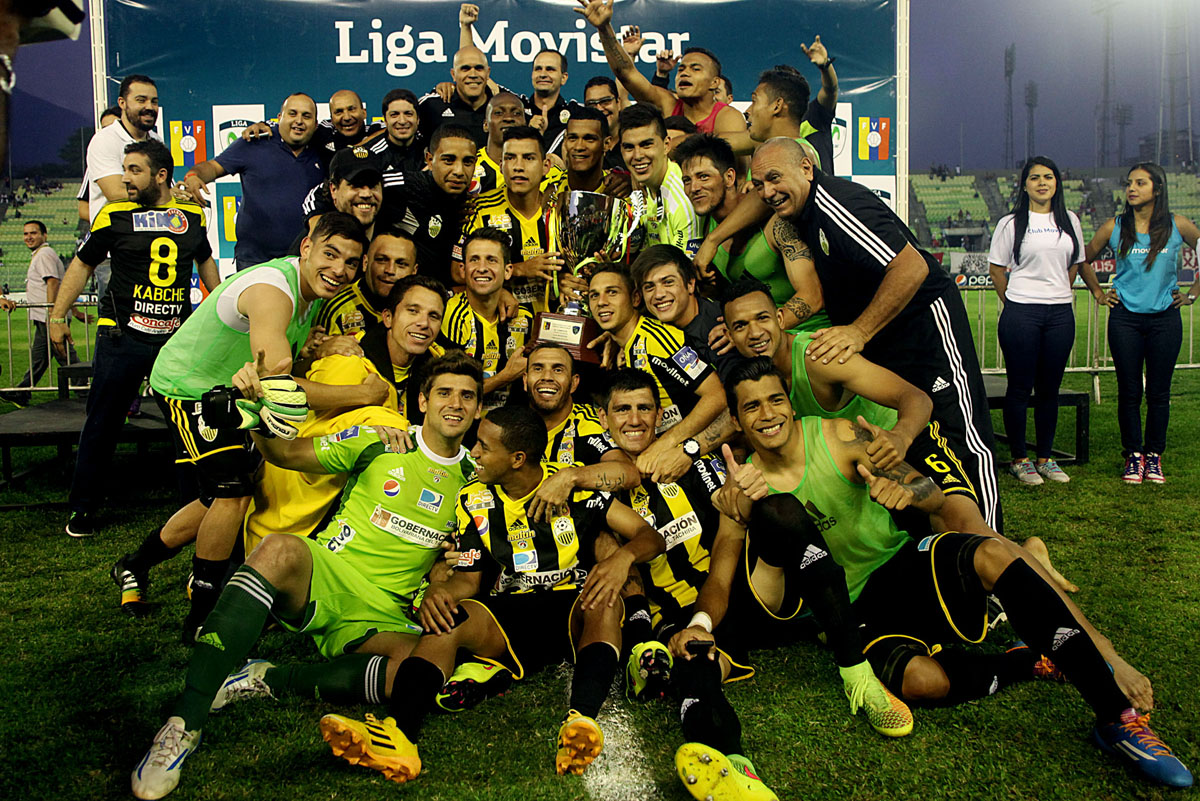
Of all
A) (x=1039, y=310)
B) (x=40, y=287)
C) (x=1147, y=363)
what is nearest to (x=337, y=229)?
(x=1039, y=310)

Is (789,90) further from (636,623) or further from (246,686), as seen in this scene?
A: (246,686)

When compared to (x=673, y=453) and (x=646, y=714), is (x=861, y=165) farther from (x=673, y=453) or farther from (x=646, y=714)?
(x=646, y=714)

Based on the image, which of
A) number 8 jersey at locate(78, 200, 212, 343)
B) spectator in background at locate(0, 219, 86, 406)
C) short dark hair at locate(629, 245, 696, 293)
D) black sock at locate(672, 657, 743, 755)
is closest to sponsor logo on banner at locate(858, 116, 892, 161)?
short dark hair at locate(629, 245, 696, 293)

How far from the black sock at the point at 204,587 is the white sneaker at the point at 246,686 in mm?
678

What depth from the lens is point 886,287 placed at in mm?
3758

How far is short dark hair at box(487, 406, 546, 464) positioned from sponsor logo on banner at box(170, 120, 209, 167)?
20.4 ft

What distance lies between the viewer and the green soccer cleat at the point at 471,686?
305 cm

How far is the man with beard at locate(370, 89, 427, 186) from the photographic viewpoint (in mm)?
5488

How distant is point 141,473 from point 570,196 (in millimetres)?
4747

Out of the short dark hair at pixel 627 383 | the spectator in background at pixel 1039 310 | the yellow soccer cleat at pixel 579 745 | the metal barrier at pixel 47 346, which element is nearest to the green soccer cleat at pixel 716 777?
the yellow soccer cleat at pixel 579 745

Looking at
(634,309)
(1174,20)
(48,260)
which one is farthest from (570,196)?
(1174,20)

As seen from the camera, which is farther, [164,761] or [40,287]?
[40,287]

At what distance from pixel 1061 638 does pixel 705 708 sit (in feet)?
3.58

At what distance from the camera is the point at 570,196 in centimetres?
448
